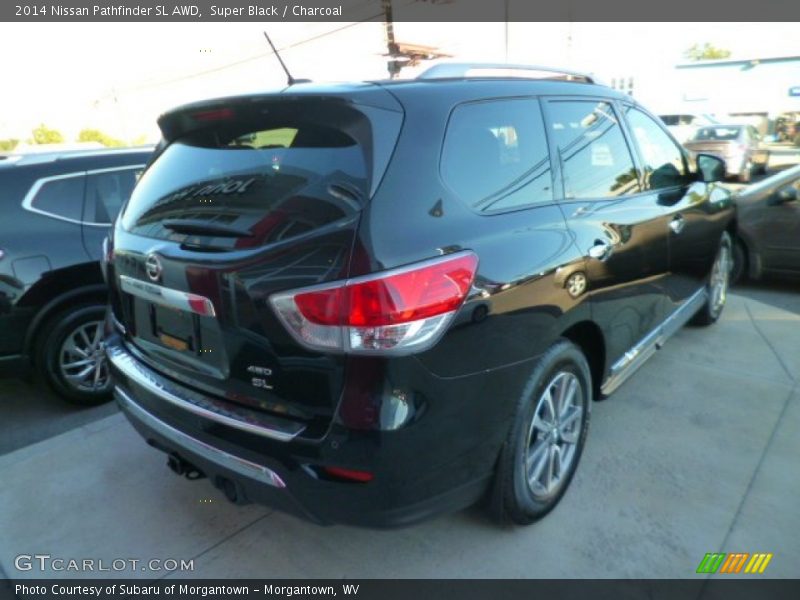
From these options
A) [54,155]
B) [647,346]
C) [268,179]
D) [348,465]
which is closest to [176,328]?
[268,179]

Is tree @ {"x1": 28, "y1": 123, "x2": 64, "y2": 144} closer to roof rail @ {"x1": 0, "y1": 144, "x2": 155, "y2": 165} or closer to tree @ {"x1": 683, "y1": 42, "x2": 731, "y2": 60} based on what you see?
roof rail @ {"x1": 0, "y1": 144, "x2": 155, "y2": 165}

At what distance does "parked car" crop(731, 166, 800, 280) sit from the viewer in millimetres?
5930

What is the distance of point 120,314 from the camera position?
8.77ft

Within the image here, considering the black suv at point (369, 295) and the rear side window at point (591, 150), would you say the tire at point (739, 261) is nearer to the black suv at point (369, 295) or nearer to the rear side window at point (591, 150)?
the rear side window at point (591, 150)

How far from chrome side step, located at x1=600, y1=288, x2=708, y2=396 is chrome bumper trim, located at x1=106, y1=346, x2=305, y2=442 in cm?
180

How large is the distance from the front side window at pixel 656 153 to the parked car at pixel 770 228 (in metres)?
2.57

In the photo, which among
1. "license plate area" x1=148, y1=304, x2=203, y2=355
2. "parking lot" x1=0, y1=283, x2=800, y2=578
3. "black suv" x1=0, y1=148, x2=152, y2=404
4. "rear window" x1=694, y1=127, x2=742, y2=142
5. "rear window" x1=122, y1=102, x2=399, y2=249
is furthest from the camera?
"rear window" x1=694, y1=127, x2=742, y2=142

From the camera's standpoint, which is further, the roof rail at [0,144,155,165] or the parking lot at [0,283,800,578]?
the roof rail at [0,144,155,165]

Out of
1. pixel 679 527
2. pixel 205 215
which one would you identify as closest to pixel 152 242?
pixel 205 215

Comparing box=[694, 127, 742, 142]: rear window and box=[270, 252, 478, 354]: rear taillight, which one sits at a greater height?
box=[270, 252, 478, 354]: rear taillight

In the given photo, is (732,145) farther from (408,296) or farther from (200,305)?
(200,305)

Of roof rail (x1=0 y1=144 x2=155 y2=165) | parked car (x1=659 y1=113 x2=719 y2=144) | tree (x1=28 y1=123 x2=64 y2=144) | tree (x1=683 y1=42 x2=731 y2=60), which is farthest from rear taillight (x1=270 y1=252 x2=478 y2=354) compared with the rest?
tree (x1=683 y1=42 x2=731 y2=60)
